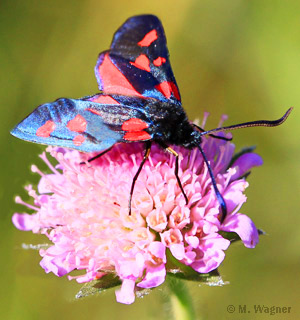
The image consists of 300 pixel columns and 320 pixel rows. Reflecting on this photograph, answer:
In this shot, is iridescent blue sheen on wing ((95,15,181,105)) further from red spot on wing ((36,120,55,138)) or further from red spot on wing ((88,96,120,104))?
red spot on wing ((36,120,55,138))

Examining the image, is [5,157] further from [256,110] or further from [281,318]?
[281,318]

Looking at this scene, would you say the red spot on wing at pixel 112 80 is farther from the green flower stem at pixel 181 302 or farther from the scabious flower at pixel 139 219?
the green flower stem at pixel 181 302

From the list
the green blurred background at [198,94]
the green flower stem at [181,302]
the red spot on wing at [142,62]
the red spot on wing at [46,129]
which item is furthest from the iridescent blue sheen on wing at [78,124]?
the green blurred background at [198,94]

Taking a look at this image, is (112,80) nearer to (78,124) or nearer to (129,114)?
(129,114)

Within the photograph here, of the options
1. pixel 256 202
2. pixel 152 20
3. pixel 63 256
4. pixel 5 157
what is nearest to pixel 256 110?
pixel 256 202

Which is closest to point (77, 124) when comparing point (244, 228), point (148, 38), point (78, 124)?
point (78, 124)

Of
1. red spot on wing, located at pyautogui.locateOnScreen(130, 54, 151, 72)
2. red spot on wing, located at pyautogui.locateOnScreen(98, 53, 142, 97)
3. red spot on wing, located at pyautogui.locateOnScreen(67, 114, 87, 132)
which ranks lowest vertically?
red spot on wing, located at pyautogui.locateOnScreen(67, 114, 87, 132)

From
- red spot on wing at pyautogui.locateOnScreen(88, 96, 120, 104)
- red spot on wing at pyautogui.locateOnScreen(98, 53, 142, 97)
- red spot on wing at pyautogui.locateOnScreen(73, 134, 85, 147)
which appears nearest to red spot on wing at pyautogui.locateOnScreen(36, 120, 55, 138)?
red spot on wing at pyautogui.locateOnScreen(73, 134, 85, 147)
